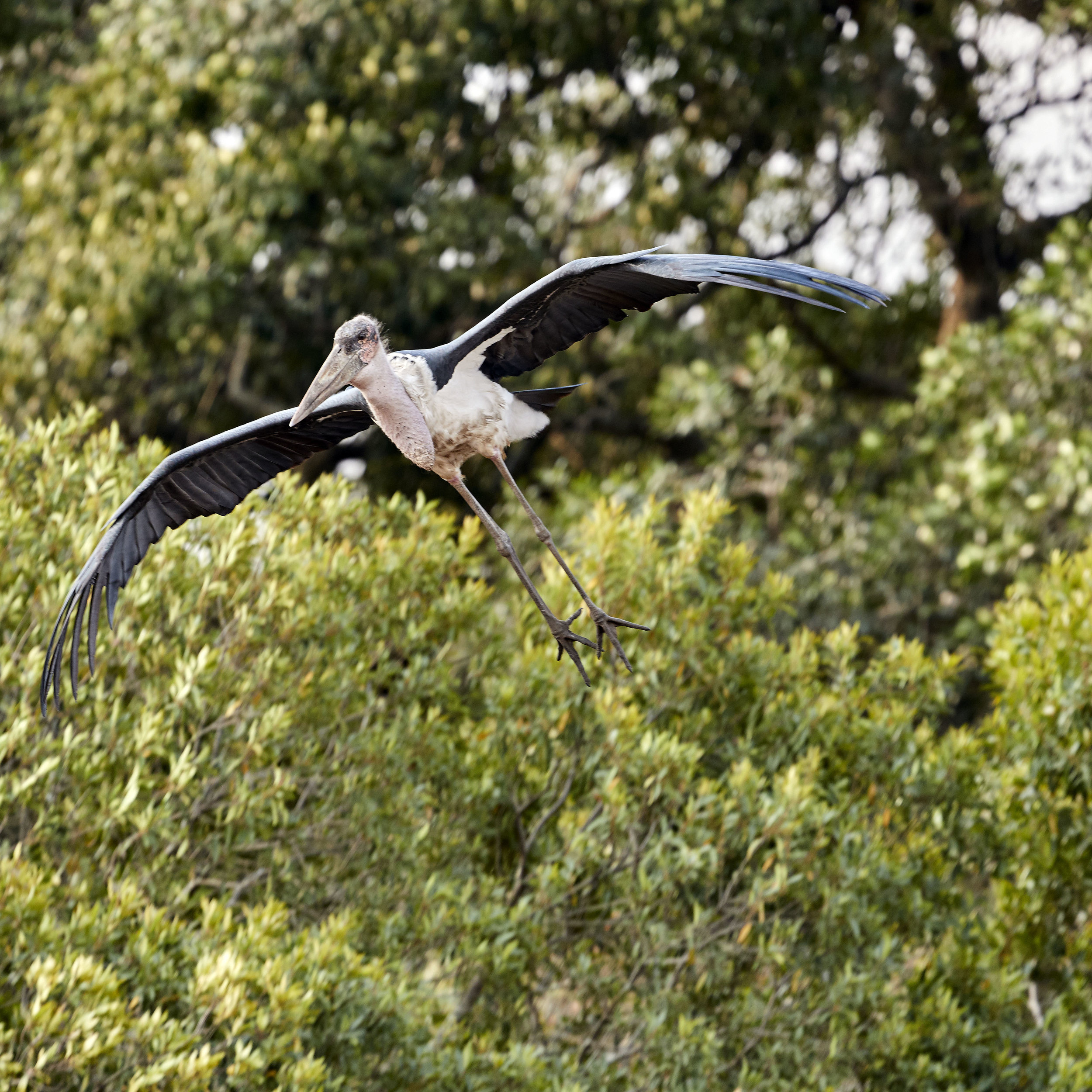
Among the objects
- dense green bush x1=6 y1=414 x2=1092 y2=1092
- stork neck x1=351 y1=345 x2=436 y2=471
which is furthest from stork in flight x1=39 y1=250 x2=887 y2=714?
dense green bush x1=6 y1=414 x2=1092 y2=1092

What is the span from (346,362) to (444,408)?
0.37 meters

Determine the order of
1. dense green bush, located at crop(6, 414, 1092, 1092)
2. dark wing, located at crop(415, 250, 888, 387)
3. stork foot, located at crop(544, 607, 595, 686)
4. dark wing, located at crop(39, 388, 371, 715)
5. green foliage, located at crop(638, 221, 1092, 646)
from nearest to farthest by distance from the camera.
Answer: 1. dark wing, located at crop(415, 250, 888, 387)
2. stork foot, located at crop(544, 607, 595, 686)
3. dark wing, located at crop(39, 388, 371, 715)
4. dense green bush, located at crop(6, 414, 1092, 1092)
5. green foliage, located at crop(638, 221, 1092, 646)

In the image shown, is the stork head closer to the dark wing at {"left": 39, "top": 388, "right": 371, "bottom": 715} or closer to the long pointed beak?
the long pointed beak

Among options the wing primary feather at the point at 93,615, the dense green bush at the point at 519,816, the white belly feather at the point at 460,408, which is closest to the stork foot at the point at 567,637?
the white belly feather at the point at 460,408

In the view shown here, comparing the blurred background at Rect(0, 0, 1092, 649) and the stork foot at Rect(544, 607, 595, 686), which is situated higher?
the blurred background at Rect(0, 0, 1092, 649)

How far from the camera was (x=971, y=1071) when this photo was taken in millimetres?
7680

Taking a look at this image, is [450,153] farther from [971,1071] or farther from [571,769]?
[971,1071]

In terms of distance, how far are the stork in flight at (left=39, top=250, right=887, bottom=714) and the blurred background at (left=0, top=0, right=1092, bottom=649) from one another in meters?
7.46

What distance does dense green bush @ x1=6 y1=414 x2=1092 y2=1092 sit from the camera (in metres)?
6.43

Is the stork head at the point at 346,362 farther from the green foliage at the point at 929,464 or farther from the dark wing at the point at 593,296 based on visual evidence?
the green foliage at the point at 929,464

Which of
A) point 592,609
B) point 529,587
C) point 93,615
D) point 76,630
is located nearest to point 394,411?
point 529,587

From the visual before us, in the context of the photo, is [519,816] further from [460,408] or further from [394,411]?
[394,411]

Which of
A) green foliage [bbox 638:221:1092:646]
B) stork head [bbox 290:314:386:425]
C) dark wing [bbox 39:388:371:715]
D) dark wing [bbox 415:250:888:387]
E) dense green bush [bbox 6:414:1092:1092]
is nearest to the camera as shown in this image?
dark wing [bbox 415:250:888:387]

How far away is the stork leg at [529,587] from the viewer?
4355 millimetres
